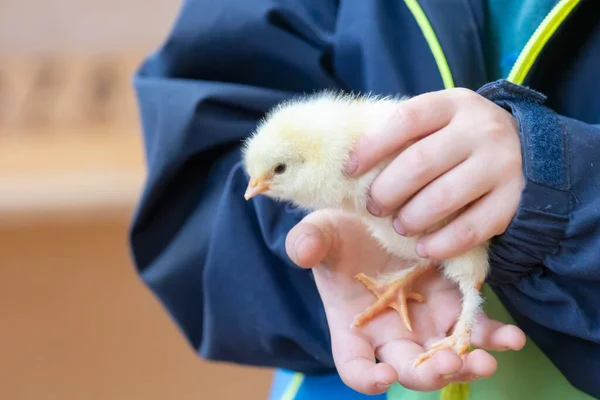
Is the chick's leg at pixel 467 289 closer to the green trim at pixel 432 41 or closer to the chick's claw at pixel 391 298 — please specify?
the chick's claw at pixel 391 298


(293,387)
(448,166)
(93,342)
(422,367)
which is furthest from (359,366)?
(93,342)

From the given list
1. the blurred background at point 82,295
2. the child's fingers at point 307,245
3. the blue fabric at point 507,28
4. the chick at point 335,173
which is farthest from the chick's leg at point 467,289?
the blurred background at point 82,295

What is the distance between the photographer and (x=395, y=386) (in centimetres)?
64

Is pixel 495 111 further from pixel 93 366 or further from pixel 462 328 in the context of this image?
pixel 93 366

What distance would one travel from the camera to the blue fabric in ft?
2.03

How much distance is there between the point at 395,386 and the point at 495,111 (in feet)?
0.94

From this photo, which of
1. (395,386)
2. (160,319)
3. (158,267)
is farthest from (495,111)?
(160,319)

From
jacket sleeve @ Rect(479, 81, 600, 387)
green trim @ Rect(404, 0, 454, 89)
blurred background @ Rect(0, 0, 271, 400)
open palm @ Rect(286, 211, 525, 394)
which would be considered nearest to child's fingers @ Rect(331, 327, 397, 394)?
open palm @ Rect(286, 211, 525, 394)

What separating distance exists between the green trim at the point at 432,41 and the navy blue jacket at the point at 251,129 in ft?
0.04

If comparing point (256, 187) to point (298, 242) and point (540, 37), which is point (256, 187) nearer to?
point (298, 242)

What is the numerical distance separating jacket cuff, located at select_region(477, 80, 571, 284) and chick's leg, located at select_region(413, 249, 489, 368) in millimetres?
20

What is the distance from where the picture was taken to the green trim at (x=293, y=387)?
2.37ft

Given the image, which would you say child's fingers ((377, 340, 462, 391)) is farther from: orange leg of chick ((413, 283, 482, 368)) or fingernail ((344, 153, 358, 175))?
fingernail ((344, 153, 358, 175))

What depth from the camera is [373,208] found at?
1.63 feet
